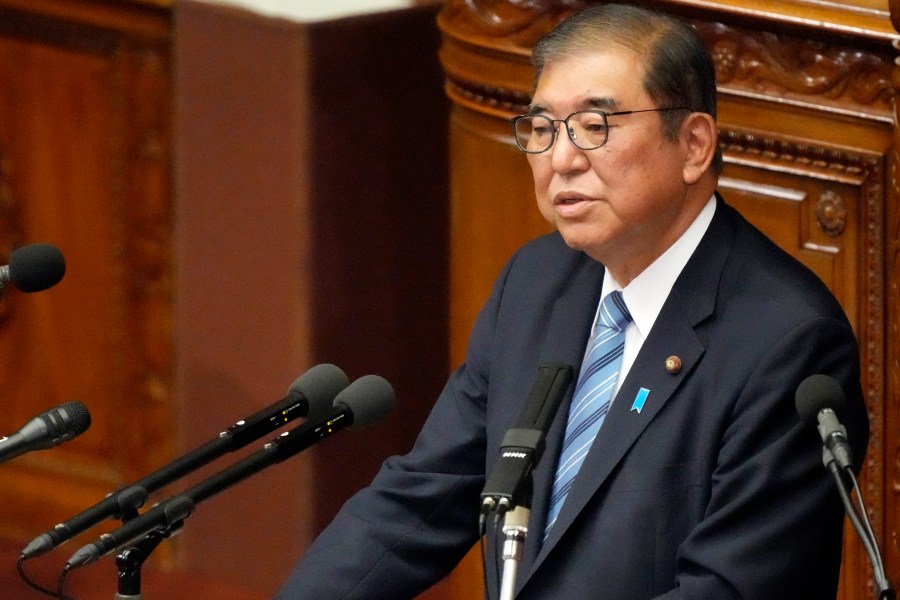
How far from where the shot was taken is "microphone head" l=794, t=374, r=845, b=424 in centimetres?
242

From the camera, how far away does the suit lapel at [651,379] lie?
112 inches

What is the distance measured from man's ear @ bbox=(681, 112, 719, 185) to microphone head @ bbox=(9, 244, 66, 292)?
39.1 inches

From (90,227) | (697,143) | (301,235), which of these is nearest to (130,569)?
(697,143)

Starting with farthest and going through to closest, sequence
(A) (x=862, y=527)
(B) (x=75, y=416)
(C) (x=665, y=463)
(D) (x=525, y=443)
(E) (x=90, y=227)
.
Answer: (E) (x=90, y=227) → (C) (x=665, y=463) → (B) (x=75, y=416) → (D) (x=525, y=443) → (A) (x=862, y=527)

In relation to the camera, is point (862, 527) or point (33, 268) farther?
point (33, 268)

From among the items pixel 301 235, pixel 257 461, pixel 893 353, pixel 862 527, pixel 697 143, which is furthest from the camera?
pixel 301 235

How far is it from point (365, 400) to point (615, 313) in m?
0.51

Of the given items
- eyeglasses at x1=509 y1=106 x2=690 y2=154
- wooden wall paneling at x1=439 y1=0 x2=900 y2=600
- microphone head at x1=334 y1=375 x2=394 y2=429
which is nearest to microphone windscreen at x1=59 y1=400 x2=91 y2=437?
microphone head at x1=334 y1=375 x2=394 y2=429

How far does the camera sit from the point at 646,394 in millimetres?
2859

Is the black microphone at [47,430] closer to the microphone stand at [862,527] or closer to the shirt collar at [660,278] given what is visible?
the shirt collar at [660,278]

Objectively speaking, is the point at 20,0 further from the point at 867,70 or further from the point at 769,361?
the point at 769,361

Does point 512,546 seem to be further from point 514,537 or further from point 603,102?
point 603,102

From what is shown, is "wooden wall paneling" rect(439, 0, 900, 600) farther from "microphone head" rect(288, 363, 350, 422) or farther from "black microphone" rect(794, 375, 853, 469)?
"microphone head" rect(288, 363, 350, 422)

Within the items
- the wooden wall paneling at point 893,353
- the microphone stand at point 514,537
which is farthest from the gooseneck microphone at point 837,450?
the wooden wall paneling at point 893,353
